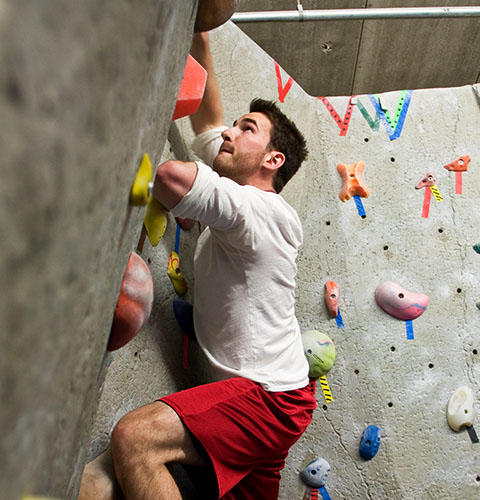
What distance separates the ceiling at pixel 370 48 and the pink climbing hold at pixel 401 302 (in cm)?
201

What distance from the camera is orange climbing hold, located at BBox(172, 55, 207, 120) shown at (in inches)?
55.1

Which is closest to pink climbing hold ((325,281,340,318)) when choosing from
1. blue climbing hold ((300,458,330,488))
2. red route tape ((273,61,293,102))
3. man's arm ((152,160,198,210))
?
→ blue climbing hold ((300,458,330,488))

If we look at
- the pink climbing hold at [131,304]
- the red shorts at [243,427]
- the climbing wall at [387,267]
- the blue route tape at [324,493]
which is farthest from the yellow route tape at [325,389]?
the pink climbing hold at [131,304]

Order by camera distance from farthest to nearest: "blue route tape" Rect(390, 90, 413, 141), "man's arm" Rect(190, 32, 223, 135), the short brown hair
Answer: "blue route tape" Rect(390, 90, 413, 141), "man's arm" Rect(190, 32, 223, 135), the short brown hair

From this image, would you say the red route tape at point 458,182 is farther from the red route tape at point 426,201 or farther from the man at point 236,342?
the man at point 236,342

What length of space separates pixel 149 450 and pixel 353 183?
1.39 metres

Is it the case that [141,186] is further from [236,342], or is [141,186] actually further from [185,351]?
[185,351]

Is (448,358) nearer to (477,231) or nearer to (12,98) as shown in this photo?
(477,231)

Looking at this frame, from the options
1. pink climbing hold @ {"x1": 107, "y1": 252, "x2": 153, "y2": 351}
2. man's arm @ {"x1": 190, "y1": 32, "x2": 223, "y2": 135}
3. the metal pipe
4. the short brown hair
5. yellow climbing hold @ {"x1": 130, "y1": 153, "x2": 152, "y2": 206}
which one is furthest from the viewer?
the metal pipe

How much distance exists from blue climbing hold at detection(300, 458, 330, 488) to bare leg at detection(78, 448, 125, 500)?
77 cm

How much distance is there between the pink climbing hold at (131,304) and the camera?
→ 0.85 metres

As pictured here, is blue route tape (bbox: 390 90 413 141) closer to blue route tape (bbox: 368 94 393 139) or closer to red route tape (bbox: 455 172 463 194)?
blue route tape (bbox: 368 94 393 139)

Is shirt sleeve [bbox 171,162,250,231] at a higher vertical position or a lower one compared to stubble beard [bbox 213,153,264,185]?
→ higher

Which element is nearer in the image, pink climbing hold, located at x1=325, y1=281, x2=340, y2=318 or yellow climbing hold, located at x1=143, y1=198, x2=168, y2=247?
yellow climbing hold, located at x1=143, y1=198, x2=168, y2=247
